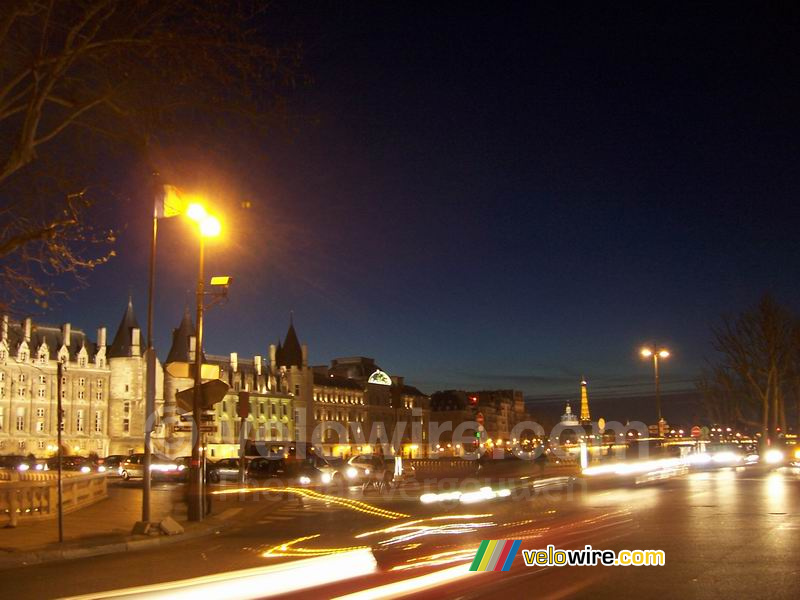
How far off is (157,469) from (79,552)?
104 feet

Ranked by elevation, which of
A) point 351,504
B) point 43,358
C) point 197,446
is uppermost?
point 43,358

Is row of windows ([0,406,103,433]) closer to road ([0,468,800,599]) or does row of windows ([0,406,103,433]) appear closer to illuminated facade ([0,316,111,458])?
illuminated facade ([0,316,111,458])

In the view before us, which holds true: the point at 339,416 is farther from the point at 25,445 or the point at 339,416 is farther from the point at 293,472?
the point at 293,472

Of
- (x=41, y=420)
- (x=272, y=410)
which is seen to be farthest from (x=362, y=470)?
(x=272, y=410)

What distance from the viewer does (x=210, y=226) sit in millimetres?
19297

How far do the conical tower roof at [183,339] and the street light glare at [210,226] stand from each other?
304ft

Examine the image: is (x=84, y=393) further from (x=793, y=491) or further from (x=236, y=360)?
(x=793, y=491)

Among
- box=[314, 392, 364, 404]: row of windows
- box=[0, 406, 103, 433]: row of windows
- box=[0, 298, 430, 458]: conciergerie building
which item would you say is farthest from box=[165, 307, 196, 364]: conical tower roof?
box=[314, 392, 364, 404]: row of windows

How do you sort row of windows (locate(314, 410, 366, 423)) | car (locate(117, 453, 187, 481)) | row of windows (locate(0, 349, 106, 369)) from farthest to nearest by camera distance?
1. row of windows (locate(314, 410, 366, 423))
2. row of windows (locate(0, 349, 106, 369))
3. car (locate(117, 453, 187, 481))

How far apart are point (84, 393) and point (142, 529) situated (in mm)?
91457

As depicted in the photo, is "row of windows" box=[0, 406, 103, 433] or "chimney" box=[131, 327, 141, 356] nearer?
"row of windows" box=[0, 406, 103, 433]

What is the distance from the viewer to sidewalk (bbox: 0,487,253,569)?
14297mm

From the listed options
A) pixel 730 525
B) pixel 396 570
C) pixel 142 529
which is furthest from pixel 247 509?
pixel 396 570

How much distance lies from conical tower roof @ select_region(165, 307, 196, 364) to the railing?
84692 millimetres
